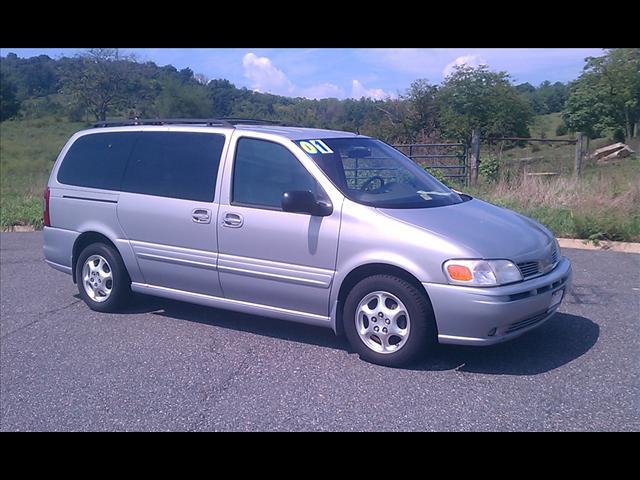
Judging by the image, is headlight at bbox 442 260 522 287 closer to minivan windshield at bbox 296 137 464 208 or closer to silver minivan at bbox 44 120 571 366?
silver minivan at bbox 44 120 571 366

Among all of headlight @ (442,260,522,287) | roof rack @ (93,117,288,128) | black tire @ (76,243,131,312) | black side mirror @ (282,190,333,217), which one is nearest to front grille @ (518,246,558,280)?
headlight @ (442,260,522,287)

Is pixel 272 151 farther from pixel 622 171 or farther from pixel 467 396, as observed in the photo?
pixel 622 171

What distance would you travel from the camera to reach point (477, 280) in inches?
190

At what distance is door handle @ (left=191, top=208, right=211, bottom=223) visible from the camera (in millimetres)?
5941

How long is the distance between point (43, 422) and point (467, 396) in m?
2.74

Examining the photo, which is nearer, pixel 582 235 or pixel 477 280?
pixel 477 280

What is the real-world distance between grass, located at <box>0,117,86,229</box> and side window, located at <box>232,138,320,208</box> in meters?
11.9

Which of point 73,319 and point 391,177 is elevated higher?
point 391,177


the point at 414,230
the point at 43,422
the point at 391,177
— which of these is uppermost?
the point at 391,177

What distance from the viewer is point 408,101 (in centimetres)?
2111

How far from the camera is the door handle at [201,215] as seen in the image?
19.5ft

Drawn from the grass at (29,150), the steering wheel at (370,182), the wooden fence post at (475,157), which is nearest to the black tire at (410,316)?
the steering wheel at (370,182)

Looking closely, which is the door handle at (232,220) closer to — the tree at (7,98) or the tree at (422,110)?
the tree at (422,110)
